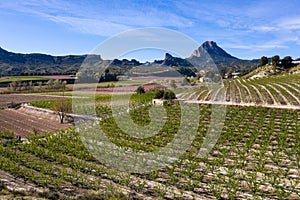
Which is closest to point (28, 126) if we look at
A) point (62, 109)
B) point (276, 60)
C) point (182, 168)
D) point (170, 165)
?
point (62, 109)

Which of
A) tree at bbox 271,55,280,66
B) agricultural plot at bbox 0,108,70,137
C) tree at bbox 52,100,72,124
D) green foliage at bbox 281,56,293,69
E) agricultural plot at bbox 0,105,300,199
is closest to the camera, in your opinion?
agricultural plot at bbox 0,105,300,199

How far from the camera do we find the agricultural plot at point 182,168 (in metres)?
9.22

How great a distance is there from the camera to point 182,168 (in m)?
11.5

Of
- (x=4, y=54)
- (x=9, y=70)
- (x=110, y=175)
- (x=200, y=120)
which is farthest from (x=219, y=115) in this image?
(x=4, y=54)

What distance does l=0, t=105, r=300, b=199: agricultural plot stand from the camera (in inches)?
363

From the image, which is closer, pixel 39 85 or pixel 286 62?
pixel 286 62

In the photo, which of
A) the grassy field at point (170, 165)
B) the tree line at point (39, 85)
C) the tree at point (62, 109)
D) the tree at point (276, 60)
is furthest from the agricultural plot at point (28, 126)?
the tree at point (276, 60)

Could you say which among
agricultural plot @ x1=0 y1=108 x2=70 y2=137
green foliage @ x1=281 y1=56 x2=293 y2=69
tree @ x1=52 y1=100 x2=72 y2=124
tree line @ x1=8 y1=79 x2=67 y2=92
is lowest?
agricultural plot @ x1=0 y1=108 x2=70 y2=137

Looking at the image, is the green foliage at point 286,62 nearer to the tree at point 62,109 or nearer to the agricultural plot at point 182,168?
the agricultural plot at point 182,168

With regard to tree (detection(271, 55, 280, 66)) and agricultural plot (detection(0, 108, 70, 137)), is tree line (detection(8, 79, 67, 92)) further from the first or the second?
tree (detection(271, 55, 280, 66))

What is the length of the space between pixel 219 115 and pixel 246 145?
28.2ft

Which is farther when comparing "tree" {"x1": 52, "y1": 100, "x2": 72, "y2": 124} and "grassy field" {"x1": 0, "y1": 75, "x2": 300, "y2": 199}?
"tree" {"x1": 52, "y1": 100, "x2": 72, "y2": 124}

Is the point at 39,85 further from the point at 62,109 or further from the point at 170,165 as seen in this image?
the point at 170,165

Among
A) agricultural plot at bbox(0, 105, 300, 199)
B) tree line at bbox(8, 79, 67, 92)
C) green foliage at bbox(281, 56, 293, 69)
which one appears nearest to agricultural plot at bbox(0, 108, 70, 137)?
agricultural plot at bbox(0, 105, 300, 199)
